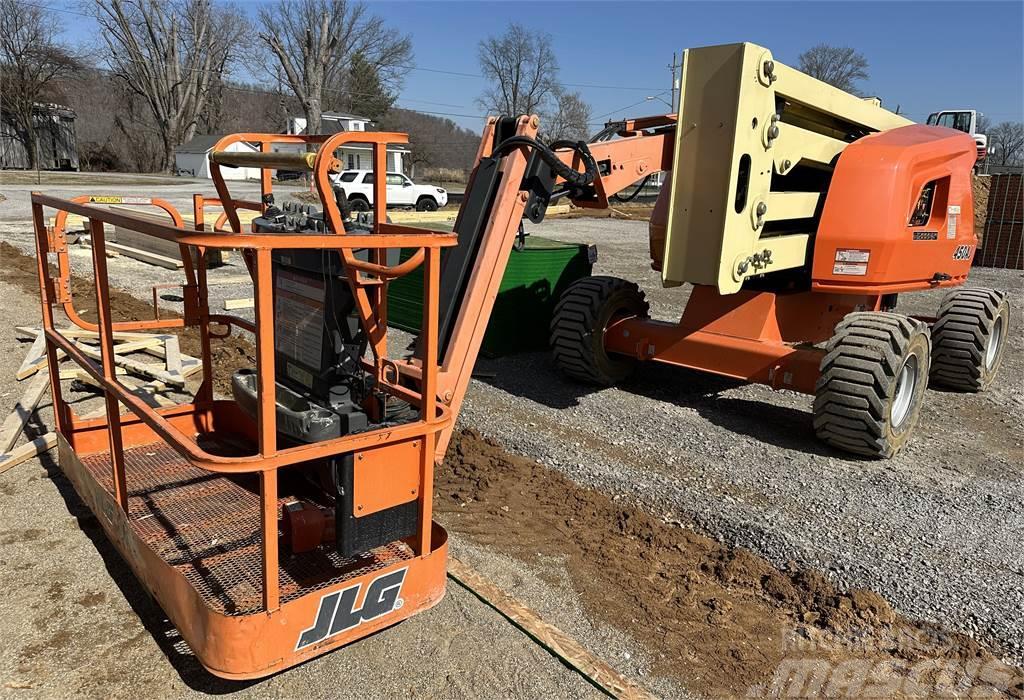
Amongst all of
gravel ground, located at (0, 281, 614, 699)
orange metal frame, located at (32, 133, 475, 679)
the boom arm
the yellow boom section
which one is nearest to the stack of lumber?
orange metal frame, located at (32, 133, 475, 679)

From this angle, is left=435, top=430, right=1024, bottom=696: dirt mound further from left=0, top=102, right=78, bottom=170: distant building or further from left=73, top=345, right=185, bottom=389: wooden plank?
left=0, top=102, right=78, bottom=170: distant building

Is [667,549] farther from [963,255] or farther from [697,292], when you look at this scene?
[963,255]

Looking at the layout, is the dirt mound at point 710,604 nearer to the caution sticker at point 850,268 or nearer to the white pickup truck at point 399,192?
the caution sticker at point 850,268

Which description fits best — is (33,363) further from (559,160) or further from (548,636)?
(548,636)

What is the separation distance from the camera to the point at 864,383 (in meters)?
5.17

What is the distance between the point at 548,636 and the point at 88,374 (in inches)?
166

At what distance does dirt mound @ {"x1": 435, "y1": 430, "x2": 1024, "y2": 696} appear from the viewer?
3.17 meters

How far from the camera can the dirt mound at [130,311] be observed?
7.37 m

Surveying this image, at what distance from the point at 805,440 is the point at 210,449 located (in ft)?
14.1

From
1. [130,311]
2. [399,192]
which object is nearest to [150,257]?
[130,311]

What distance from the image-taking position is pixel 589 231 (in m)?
24.1

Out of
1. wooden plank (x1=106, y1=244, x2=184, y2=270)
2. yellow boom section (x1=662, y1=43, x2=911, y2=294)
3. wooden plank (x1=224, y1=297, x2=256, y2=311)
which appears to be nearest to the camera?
yellow boom section (x1=662, y1=43, x2=911, y2=294)

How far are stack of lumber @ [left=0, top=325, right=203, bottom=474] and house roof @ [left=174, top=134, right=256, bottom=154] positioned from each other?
48.9 m

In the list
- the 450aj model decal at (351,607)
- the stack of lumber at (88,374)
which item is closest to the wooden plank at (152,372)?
the stack of lumber at (88,374)
